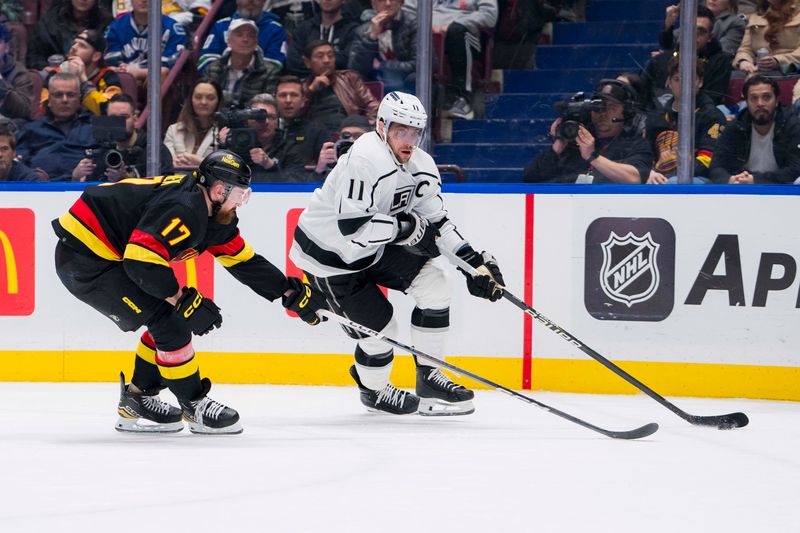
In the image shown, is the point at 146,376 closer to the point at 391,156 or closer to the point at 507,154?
the point at 391,156

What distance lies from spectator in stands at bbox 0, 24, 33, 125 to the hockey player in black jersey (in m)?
2.19

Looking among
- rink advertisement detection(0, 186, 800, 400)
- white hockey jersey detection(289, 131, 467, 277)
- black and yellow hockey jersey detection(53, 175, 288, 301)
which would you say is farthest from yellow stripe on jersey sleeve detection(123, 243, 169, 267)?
rink advertisement detection(0, 186, 800, 400)

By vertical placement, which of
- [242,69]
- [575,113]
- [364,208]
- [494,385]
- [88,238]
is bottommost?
[494,385]

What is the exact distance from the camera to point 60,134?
6008 mm

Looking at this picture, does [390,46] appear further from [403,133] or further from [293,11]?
[403,133]

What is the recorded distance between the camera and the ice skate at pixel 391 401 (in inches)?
188

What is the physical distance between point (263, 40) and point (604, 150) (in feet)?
5.71

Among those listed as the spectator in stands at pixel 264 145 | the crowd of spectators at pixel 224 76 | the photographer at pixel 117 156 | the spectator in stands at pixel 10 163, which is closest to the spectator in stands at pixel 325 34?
the crowd of spectators at pixel 224 76

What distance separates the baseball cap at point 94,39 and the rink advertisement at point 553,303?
833 millimetres

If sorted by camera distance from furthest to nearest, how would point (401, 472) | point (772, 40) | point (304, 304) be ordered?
point (772, 40) → point (304, 304) → point (401, 472)

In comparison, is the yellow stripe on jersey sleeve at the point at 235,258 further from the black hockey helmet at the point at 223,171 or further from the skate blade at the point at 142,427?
the skate blade at the point at 142,427

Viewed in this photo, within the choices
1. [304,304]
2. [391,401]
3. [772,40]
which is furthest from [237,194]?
[772,40]

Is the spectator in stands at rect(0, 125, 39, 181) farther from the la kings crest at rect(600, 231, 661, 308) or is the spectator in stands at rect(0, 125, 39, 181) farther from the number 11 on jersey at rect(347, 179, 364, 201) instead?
the la kings crest at rect(600, 231, 661, 308)

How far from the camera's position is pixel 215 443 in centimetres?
404
